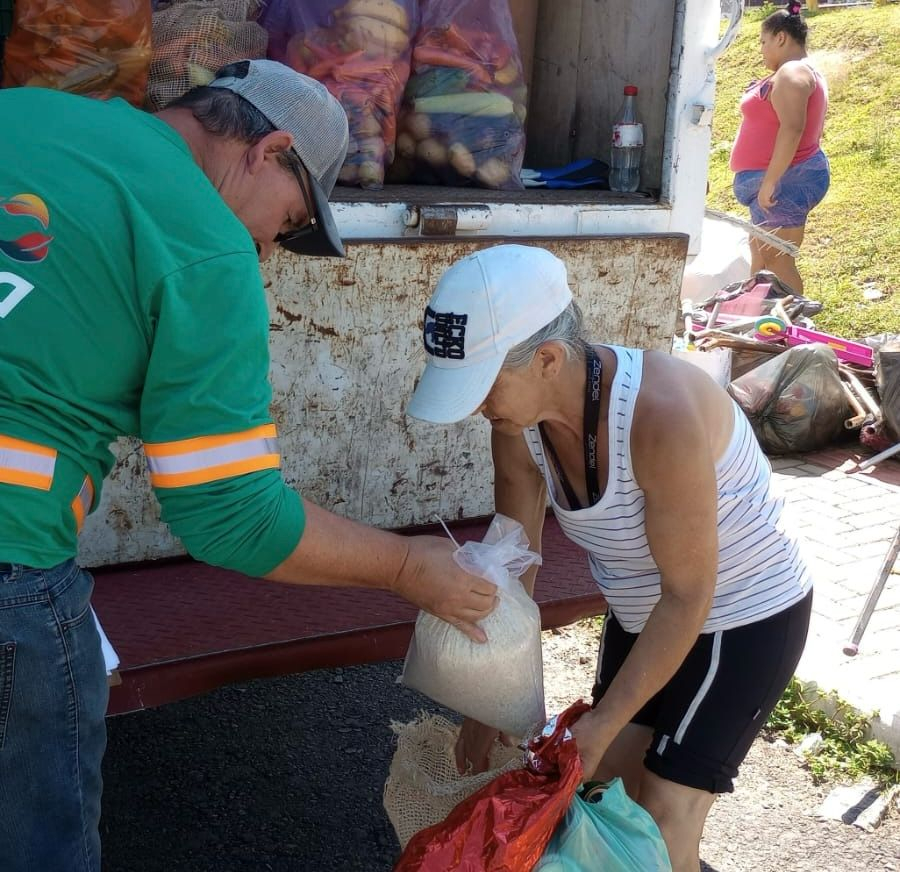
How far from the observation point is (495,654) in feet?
7.00

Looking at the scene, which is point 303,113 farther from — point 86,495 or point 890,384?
point 890,384

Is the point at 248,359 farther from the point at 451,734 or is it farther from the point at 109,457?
the point at 451,734

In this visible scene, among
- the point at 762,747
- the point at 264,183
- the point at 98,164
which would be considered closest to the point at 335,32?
the point at 264,183

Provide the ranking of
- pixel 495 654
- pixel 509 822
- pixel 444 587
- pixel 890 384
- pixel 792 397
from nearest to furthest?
pixel 509 822, pixel 444 587, pixel 495 654, pixel 890 384, pixel 792 397

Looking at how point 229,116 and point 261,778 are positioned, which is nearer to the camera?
point 229,116

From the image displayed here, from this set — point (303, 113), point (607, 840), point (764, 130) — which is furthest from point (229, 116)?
point (764, 130)

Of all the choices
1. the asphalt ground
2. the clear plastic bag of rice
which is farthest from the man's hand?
the asphalt ground

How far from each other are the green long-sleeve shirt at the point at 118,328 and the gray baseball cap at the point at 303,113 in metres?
0.21

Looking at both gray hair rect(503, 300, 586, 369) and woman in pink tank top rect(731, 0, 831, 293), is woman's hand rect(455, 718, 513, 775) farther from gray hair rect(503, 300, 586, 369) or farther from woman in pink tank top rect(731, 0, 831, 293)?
woman in pink tank top rect(731, 0, 831, 293)

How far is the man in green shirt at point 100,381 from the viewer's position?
5.04 ft

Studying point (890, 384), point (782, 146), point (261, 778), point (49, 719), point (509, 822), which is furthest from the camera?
point (782, 146)

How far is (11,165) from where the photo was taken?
156cm

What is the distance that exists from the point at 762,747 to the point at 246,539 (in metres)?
2.37

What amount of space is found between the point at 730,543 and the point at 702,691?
0.98 ft
